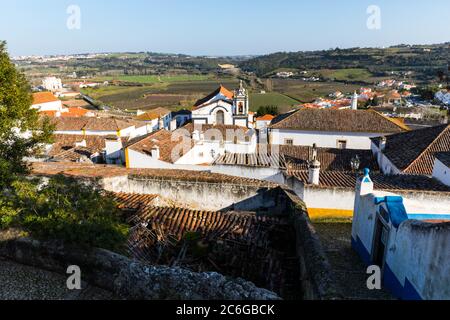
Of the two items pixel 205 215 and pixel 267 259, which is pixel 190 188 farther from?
pixel 267 259

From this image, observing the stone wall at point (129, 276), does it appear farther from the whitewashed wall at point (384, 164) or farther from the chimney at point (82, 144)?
the chimney at point (82, 144)

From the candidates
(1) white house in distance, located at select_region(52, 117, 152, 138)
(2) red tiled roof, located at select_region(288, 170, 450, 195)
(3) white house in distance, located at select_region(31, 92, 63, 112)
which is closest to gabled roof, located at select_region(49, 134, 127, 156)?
(1) white house in distance, located at select_region(52, 117, 152, 138)

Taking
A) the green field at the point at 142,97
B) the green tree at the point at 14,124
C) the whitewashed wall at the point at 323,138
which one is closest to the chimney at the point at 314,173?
the green tree at the point at 14,124

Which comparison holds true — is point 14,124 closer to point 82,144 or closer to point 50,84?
point 82,144

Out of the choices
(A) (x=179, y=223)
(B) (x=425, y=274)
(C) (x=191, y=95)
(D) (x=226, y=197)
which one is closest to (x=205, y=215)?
(A) (x=179, y=223)

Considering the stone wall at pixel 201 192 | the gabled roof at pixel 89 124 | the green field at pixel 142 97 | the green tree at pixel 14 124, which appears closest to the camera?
the green tree at pixel 14 124

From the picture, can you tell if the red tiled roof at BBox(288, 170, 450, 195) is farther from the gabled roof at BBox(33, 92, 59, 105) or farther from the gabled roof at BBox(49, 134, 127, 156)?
the gabled roof at BBox(33, 92, 59, 105)

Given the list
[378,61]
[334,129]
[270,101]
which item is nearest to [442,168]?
[334,129]
